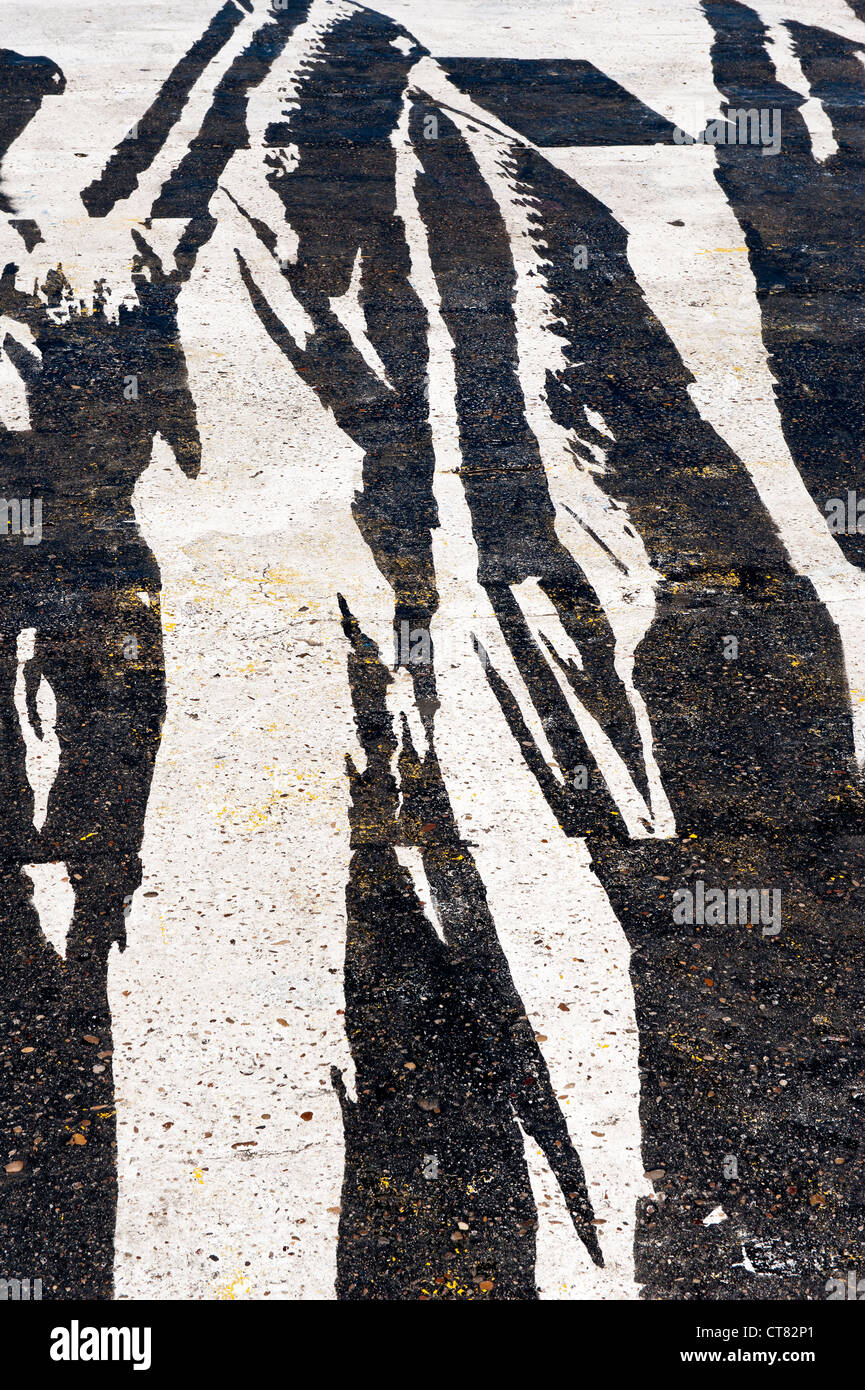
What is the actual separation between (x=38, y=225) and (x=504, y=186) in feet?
13.8

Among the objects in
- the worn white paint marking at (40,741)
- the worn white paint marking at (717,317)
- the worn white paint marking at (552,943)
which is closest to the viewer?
the worn white paint marking at (552,943)

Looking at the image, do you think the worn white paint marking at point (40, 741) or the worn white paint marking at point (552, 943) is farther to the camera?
the worn white paint marking at point (40, 741)

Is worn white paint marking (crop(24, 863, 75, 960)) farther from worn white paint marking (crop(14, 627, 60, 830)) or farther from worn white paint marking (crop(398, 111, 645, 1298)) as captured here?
worn white paint marking (crop(398, 111, 645, 1298))

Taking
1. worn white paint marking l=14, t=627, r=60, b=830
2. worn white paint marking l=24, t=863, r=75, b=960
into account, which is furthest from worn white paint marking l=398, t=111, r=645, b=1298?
worn white paint marking l=14, t=627, r=60, b=830

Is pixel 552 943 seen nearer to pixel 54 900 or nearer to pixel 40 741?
pixel 54 900

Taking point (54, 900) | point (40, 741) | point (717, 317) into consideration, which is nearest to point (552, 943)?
point (54, 900)

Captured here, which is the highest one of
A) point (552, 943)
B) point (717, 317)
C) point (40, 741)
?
point (717, 317)

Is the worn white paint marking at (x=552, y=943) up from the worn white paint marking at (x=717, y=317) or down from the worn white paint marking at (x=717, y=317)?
down

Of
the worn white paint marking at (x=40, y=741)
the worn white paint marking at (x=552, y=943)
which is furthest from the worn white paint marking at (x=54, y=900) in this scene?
the worn white paint marking at (x=552, y=943)

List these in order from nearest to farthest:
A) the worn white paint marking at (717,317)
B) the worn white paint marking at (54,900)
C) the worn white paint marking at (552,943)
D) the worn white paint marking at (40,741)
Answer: the worn white paint marking at (552,943), the worn white paint marking at (54,900), the worn white paint marking at (40,741), the worn white paint marking at (717,317)

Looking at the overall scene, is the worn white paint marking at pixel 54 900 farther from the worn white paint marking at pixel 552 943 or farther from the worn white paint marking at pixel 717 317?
the worn white paint marking at pixel 717 317
